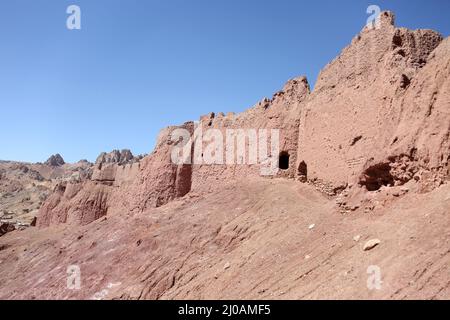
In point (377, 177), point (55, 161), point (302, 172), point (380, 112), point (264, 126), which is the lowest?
point (55, 161)

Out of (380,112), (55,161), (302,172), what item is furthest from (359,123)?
(55,161)

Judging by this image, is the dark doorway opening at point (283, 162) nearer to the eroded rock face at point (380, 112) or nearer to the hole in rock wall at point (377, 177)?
the eroded rock face at point (380, 112)

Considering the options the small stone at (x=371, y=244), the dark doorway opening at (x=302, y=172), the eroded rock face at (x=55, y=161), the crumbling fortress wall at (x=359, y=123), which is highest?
the crumbling fortress wall at (x=359, y=123)

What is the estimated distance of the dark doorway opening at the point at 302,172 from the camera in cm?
1523

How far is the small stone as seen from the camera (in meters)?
8.14

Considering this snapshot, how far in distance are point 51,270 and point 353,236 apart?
13.0 m

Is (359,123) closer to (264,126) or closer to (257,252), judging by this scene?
(257,252)

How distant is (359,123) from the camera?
1226cm

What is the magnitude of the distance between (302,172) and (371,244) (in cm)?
740

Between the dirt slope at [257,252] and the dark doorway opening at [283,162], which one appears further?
the dark doorway opening at [283,162]

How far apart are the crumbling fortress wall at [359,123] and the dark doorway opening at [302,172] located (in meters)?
0.01

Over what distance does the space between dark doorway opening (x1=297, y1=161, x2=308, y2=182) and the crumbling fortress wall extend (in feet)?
0.05

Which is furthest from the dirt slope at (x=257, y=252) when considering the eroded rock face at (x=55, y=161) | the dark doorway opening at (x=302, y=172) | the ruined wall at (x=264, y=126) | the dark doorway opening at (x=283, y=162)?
the eroded rock face at (x=55, y=161)

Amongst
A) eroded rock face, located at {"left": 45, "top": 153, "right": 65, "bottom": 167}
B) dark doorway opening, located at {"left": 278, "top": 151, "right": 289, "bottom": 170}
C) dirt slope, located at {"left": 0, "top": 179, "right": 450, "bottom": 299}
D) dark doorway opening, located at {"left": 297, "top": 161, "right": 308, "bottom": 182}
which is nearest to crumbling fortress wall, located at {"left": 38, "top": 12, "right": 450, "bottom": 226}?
dark doorway opening, located at {"left": 297, "top": 161, "right": 308, "bottom": 182}
